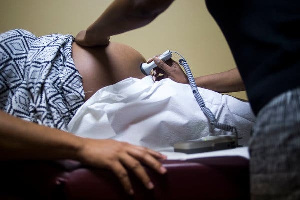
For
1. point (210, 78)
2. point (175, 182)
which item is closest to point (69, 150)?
point (175, 182)

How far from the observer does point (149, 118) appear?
729 mm

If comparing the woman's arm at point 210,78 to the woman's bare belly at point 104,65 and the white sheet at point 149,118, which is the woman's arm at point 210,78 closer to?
the woman's bare belly at point 104,65

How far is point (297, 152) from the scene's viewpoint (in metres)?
0.39

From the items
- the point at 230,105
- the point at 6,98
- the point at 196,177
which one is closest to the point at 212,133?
the point at 230,105

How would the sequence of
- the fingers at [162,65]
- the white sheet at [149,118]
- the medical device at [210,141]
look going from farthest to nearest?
the fingers at [162,65]
the white sheet at [149,118]
the medical device at [210,141]

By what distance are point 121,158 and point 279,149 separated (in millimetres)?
268

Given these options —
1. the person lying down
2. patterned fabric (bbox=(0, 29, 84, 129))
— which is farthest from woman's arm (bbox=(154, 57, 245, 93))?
patterned fabric (bbox=(0, 29, 84, 129))

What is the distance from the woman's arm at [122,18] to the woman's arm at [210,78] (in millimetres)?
224

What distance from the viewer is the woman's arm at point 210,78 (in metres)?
1.00

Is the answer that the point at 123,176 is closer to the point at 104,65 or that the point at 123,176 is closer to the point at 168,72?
the point at 104,65

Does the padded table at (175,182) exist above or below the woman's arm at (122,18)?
below

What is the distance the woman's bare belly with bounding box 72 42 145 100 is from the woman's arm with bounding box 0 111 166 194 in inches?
12.9

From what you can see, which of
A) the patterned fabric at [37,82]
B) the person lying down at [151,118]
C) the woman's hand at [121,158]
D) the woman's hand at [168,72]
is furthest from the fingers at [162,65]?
the woman's hand at [121,158]

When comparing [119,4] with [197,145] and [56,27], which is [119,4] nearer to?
[197,145]
